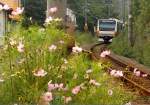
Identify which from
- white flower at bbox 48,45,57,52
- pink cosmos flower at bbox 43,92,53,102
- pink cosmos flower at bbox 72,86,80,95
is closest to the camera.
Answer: pink cosmos flower at bbox 43,92,53,102

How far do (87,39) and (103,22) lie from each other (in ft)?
34.5

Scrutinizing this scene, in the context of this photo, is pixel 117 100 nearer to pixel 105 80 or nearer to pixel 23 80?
pixel 105 80

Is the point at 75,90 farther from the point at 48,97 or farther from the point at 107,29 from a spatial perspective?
the point at 107,29

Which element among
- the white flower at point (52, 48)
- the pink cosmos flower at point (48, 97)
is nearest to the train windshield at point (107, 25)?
the white flower at point (52, 48)

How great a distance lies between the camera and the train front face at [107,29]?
5850 cm

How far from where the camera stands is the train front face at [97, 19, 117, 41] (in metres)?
58.5

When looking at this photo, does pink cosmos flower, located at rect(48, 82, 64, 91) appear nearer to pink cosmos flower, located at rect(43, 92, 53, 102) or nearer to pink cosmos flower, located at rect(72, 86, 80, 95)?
pink cosmos flower, located at rect(72, 86, 80, 95)

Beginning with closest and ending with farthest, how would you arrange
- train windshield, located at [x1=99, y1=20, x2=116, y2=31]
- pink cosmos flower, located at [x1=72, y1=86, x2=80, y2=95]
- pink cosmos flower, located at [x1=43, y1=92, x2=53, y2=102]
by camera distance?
pink cosmos flower, located at [x1=43, y1=92, x2=53, y2=102] → pink cosmos flower, located at [x1=72, y1=86, x2=80, y2=95] → train windshield, located at [x1=99, y1=20, x2=116, y2=31]

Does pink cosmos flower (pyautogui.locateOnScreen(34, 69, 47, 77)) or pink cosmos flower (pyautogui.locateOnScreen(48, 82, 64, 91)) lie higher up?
pink cosmos flower (pyautogui.locateOnScreen(34, 69, 47, 77))

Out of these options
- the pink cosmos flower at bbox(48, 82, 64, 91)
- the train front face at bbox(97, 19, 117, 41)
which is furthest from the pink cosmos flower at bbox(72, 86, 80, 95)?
the train front face at bbox(97, 19, 117, 41)

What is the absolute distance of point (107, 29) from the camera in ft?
194

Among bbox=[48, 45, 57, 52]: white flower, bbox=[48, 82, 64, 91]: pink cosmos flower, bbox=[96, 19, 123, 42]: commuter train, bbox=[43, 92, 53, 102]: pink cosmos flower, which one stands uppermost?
bbox=[48, 45, 57, 52]: white flower

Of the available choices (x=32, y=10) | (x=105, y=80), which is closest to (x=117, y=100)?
(x=105, y=80)

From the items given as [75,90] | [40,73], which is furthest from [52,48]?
[75,90]
